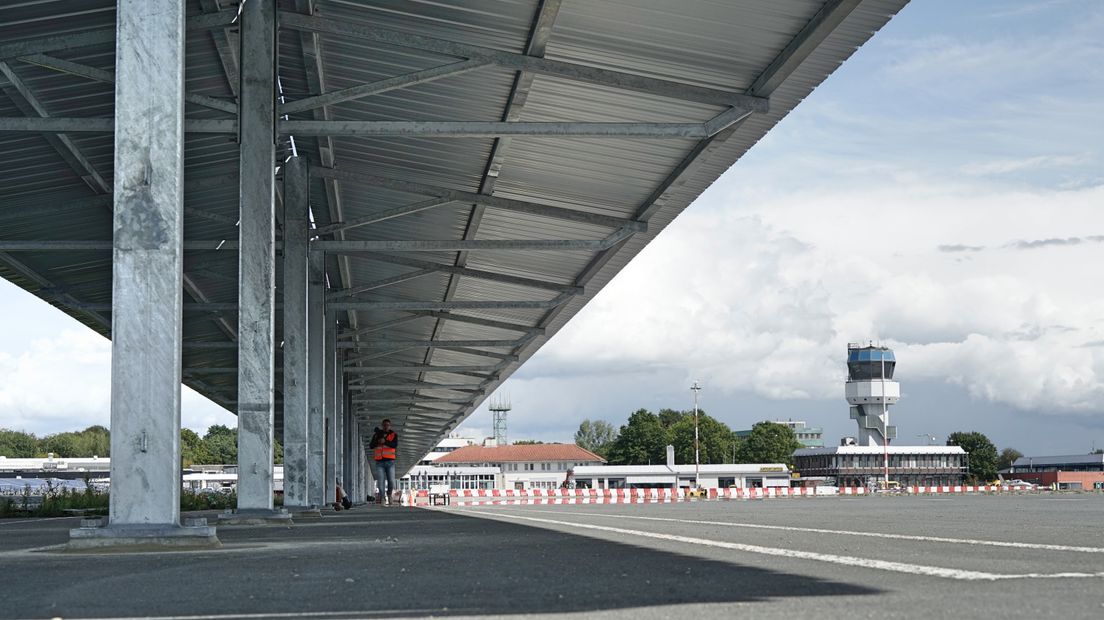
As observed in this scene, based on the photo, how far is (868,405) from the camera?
512ft

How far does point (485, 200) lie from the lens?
22484mm

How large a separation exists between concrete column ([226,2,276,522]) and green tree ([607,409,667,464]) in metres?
167

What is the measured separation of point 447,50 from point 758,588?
35.4 ft

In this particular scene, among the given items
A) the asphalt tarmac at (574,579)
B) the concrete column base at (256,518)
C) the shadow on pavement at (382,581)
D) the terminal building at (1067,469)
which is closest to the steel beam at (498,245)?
the concrete column base at (256,518)

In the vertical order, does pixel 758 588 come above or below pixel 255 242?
below

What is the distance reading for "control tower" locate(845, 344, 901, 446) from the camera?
154 meters

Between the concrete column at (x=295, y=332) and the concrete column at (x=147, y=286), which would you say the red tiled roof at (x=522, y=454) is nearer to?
the concrete column at (x=295, y=332)

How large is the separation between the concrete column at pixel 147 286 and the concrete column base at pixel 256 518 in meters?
6.06

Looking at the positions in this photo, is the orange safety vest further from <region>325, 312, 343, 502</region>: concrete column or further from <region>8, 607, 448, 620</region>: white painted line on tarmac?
<region>8, 607, 448, 620</region>: white painted line on tarmac

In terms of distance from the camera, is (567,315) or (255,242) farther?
(567,315)

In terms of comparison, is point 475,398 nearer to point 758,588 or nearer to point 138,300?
point 138,300

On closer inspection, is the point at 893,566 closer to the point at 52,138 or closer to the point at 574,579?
the point at 574,579

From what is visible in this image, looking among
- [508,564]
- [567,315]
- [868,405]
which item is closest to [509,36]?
[508,564]

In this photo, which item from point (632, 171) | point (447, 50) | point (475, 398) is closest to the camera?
point (447, 50)
